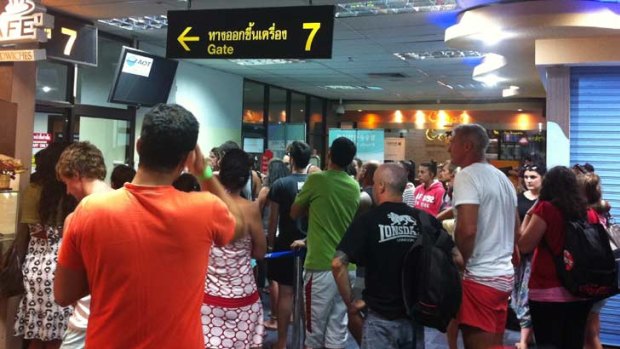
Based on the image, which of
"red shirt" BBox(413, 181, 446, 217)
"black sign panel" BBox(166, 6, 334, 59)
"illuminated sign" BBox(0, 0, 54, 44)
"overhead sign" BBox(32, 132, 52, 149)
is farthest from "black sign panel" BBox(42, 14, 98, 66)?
"red shirt" BBox(413, 181, 446, 217)

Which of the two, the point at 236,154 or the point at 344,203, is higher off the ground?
the point at 236,154

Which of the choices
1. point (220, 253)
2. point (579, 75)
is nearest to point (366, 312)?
point (220, 253)

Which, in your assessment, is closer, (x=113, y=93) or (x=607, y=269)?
(x=607, y=269)

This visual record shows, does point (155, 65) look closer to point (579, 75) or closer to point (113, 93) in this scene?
point (113, 93)

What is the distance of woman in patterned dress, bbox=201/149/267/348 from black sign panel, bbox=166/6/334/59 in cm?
169

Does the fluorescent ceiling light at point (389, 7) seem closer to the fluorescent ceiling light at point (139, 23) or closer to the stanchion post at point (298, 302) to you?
the fluorescent ceiling light at point (139, 23)

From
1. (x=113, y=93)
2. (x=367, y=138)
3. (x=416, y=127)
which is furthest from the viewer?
(x=416, y=127)

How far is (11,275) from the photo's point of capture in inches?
124

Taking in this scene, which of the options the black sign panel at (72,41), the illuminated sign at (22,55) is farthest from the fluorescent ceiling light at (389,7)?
the illuminated sign at (22,55)

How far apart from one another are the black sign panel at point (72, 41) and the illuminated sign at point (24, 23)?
2335 mm

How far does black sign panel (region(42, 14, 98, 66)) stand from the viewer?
18.8 feet

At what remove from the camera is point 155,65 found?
23.6 feet

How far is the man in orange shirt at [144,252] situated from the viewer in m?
1.48

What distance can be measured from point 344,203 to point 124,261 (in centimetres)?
242
